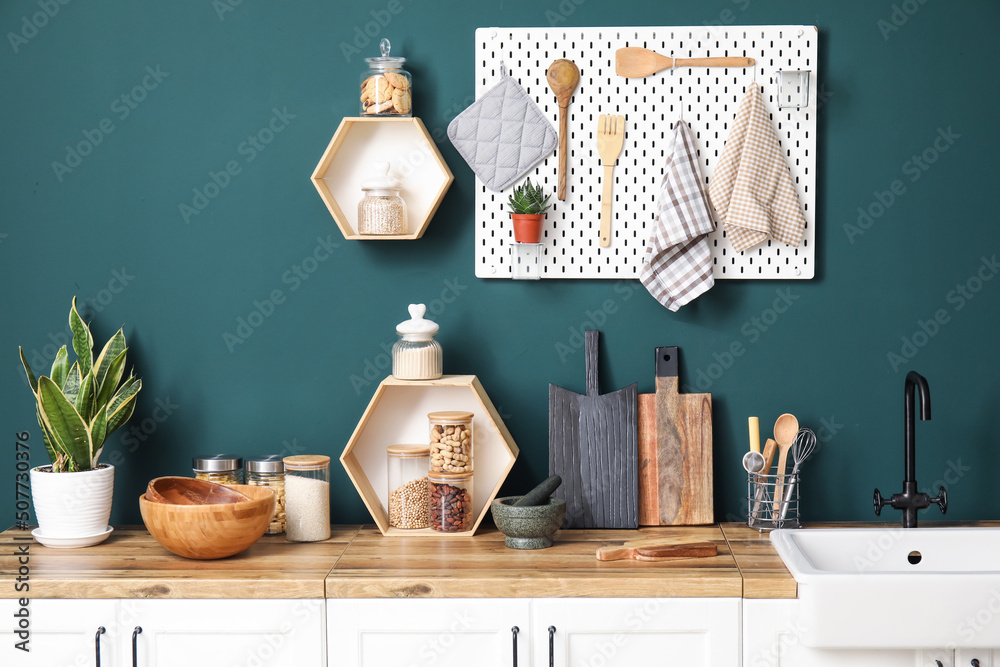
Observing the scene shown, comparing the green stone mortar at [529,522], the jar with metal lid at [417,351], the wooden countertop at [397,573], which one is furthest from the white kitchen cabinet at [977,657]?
the jar with metal lid at [417,351]

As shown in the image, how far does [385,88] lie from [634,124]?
563 mm

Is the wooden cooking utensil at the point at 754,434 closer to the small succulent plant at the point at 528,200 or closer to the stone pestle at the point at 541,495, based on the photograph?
the stone pestle at the point at 541,495

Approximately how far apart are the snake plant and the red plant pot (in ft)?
3.02

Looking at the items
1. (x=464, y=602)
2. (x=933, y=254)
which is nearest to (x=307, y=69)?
(x=464, y=602)

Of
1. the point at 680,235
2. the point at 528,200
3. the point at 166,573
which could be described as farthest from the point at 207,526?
the point at 680,235

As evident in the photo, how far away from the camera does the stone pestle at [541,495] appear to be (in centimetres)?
173

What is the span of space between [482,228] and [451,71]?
14.3 inches

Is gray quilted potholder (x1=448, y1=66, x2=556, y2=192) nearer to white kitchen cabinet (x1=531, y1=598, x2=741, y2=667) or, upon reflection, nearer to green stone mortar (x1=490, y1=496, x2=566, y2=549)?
green stone mortar (x1=490, y1=496, x2=566, y2=549)

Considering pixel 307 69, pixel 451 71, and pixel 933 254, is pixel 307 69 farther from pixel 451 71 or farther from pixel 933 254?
pixel 933 254

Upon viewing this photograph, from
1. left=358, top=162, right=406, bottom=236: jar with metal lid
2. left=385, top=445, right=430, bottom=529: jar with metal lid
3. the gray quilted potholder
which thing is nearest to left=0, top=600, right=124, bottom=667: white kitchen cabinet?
left=385, top=445, right=430, bottom=529: jar with metal lid

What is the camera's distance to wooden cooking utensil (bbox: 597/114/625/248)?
191 cm

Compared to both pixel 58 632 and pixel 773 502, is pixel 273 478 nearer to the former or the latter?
pixel 58 632

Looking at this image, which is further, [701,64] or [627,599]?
[701,64]

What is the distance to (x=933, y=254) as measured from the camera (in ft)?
6.31
